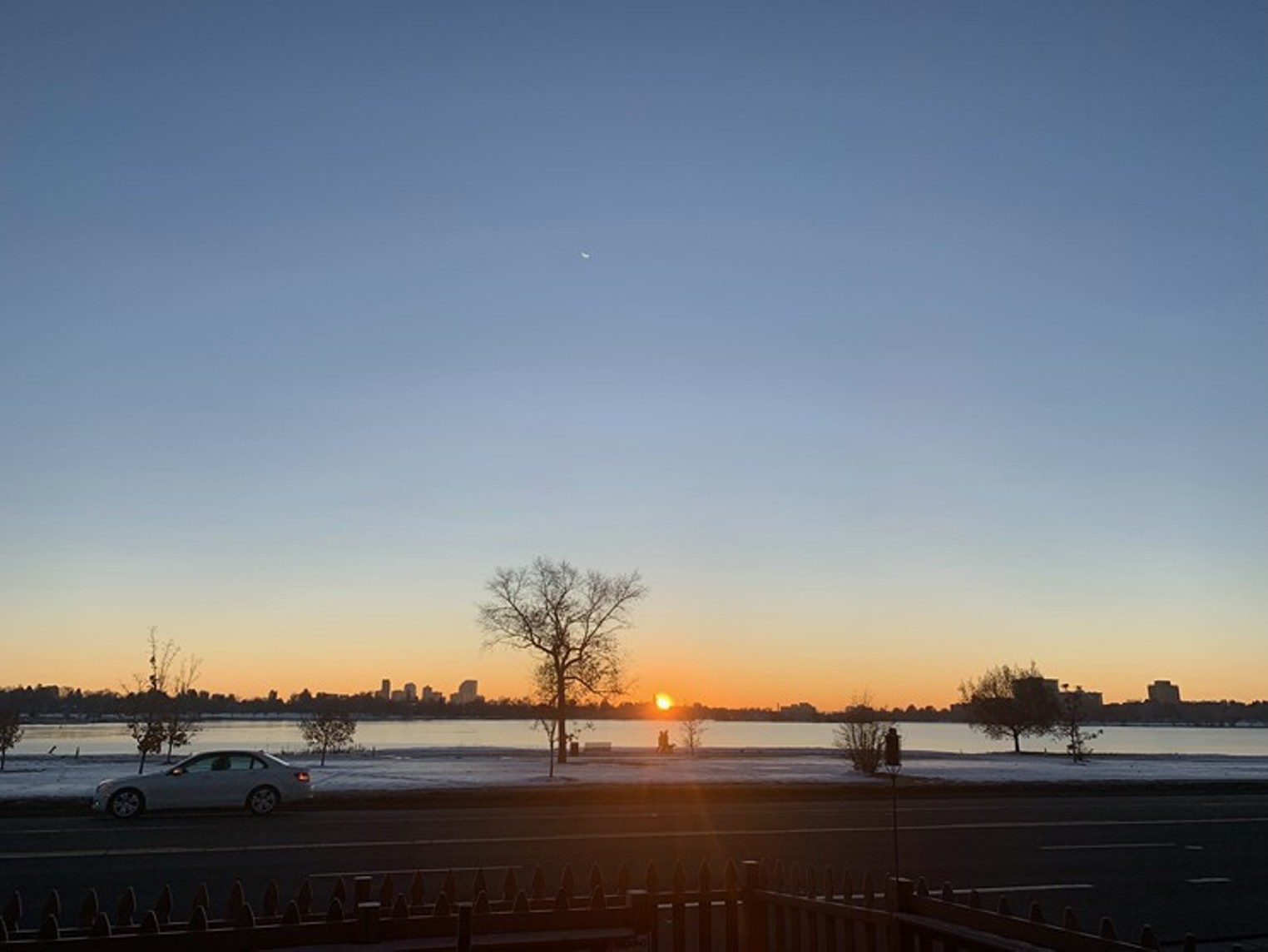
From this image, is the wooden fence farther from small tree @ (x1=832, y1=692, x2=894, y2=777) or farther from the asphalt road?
small tree @ (x1=832, y1=692, x2=894, y2=777)

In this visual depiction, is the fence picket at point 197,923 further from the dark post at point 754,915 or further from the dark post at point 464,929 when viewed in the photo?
the dark post at point 754,915

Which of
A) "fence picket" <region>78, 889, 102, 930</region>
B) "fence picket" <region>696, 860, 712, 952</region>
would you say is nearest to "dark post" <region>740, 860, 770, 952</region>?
"fence picket" <region>696, 860, 712, 952</region>

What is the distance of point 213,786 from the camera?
24.5m

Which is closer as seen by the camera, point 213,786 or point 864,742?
point 213,786

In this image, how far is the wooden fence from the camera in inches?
214

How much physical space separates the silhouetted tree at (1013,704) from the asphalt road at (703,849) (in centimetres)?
5197

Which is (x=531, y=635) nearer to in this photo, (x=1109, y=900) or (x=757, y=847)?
(x=757, y=847)

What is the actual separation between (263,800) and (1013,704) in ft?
215

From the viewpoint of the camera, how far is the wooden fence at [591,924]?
5.44 metres

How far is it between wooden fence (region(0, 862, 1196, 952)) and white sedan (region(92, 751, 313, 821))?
19436 mm

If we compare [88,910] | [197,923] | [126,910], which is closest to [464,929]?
[197,923]

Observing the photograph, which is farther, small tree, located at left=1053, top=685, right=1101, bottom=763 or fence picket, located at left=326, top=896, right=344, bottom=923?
small tree, located at left=1053, top=685, right=1101, bottom=763

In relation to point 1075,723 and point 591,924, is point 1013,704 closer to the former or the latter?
point 1075,723

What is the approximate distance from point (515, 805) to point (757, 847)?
399 inches
